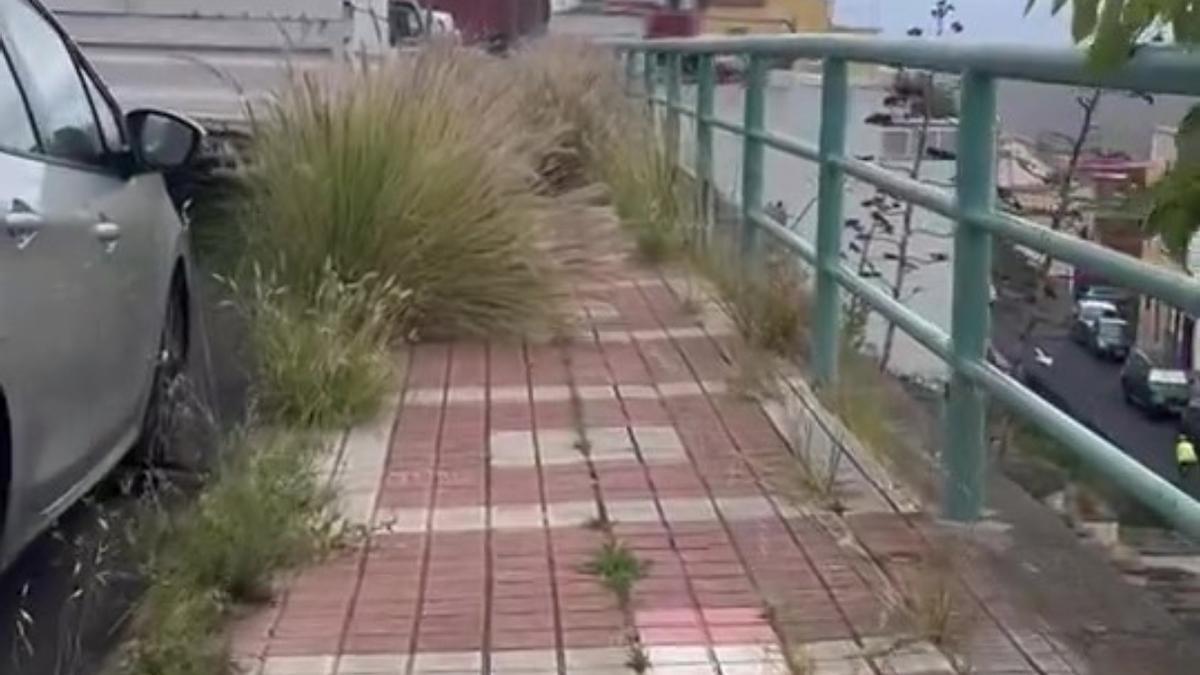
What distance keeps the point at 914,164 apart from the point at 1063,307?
172 centimetres

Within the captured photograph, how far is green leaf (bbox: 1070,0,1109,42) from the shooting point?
3080mm

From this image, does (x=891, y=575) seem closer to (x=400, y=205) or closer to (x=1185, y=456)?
(x=1185, y=456)

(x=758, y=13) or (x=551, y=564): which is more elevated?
(x=758, y=13)

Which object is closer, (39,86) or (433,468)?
(39,86)

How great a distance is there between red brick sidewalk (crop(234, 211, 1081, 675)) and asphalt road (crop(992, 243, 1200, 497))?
50 centimetres

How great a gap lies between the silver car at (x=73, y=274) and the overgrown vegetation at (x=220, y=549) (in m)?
0.28

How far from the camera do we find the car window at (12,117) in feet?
18.1

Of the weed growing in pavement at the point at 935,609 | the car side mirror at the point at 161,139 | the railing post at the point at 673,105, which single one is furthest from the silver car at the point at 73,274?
the railing post at the point at 673,105

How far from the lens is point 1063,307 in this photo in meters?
5.34

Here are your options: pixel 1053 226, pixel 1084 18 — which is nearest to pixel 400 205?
pixel 1053 226

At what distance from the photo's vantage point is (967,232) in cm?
590

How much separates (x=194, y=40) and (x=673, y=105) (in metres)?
2.85

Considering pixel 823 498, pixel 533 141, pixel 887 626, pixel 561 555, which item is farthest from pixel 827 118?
pixel 533 141

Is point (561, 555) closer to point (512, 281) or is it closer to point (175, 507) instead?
point (175, 507)
